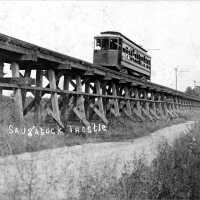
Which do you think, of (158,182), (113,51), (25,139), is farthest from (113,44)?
(158,182)

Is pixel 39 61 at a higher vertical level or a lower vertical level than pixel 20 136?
higher

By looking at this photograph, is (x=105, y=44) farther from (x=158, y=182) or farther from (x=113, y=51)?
(x=158, y=182)

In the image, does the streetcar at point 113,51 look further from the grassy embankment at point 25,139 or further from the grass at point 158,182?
the grass at point 158,182

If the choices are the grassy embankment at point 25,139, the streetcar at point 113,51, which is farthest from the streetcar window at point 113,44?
the grassy embankment at point 25,139

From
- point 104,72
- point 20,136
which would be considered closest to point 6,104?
point 20,136

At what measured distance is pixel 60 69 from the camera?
11.0m

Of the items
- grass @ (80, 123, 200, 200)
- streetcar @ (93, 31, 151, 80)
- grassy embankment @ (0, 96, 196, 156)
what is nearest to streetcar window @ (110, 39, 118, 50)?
streetcar @ (93, 31, 151, 80)

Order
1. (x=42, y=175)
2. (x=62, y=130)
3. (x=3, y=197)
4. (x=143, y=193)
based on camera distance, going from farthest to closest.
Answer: (x=62, y=130) < (x=42, y=175) < (x=143, y=193) < (x=3, y=197)

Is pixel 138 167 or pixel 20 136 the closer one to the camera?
pixel 138 167

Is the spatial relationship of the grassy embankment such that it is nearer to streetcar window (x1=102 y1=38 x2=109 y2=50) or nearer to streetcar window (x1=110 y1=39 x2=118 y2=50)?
streetcar window (x1=110 y1=39 x2=118 y2=50)

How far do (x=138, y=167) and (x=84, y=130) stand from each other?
687 centimetres

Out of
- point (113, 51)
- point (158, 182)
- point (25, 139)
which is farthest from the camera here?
point (113, 51)

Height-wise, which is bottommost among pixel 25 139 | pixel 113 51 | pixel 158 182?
pixel 158 182

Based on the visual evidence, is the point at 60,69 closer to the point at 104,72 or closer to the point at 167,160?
the point at 104,72
